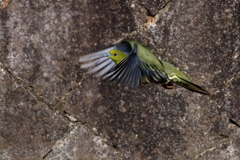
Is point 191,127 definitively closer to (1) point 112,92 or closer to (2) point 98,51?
(1) point 112,92

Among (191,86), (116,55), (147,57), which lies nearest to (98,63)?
(116,55)

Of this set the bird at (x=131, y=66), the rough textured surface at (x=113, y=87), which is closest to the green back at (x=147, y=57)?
the bird at (x=131, y=66)

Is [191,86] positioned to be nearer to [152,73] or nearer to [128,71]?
[152,73]

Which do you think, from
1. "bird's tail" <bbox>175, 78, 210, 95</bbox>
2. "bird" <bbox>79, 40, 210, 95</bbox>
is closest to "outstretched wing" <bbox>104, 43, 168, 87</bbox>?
"bird" <bbox>79, 40, 210, 95</bbox>

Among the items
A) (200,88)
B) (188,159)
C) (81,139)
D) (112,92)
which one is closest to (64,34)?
(112,92)

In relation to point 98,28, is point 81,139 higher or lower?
lower

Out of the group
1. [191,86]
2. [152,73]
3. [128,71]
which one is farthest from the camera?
[191,86]

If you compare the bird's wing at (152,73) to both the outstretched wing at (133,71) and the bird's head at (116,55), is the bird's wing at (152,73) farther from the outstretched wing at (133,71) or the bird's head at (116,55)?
the bird's head at (116,55)
